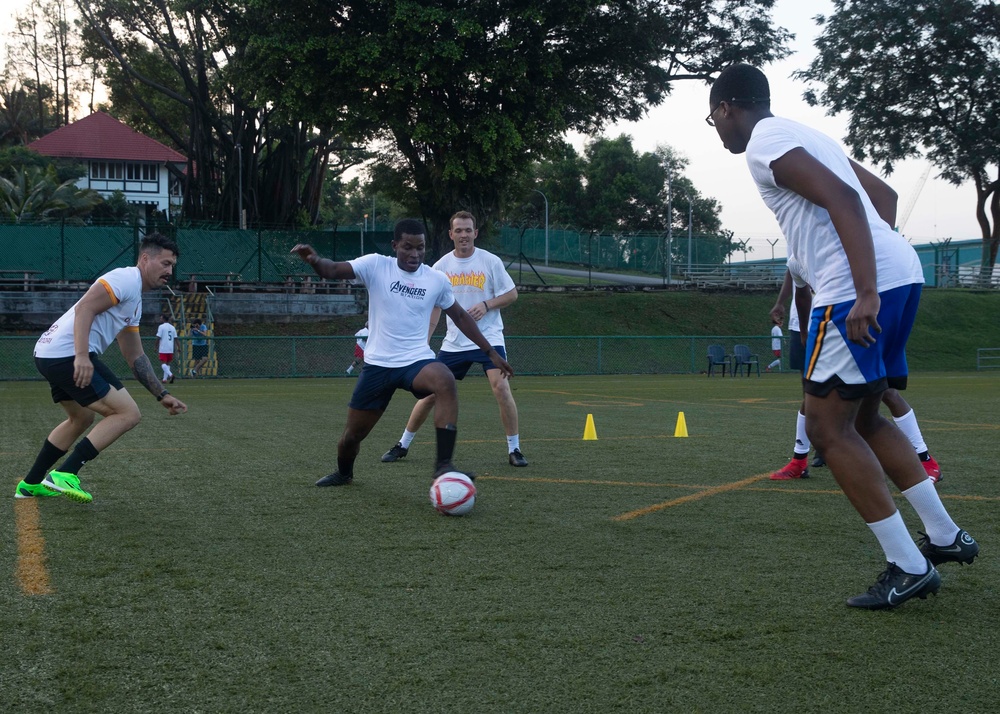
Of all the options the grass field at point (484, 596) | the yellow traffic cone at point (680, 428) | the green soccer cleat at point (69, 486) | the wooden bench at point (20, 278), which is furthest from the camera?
the wooden bench at point (20, 278)

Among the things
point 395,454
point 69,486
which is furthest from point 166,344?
point 69,486

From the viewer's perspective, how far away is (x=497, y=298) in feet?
27.5

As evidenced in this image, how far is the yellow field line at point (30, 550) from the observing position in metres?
3.95

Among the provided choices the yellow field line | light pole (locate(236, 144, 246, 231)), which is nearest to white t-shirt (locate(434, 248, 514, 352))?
the yellow field line

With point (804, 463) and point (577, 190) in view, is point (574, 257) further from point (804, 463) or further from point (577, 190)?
point (804, 463)

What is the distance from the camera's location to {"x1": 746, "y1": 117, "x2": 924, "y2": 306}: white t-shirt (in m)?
3.67

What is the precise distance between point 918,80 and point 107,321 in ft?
150

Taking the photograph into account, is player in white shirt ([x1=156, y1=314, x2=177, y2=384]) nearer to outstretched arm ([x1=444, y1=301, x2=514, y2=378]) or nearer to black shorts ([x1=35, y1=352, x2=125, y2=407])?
black shorts ([x1=35, y1=352, x2=125, y2=407])

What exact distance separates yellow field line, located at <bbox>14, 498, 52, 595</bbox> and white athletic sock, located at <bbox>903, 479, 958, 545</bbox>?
11.2ft

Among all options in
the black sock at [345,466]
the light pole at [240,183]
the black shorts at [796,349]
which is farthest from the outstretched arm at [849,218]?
the light pole at [240,183]

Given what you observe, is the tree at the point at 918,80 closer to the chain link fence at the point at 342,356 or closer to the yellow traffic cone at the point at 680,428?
the chain link fence at the point at 342,356

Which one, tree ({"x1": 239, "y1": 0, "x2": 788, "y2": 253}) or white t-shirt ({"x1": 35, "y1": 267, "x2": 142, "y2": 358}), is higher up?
tree ({"x1": 239, "y1": 0, "x2": 788, "y2": 253})

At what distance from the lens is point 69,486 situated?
19.9 feet

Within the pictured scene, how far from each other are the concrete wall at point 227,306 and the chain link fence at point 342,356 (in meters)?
4.75
